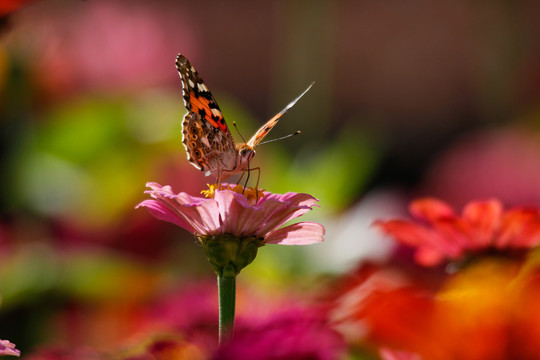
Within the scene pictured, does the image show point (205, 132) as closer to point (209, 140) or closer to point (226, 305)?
point (209, 140)

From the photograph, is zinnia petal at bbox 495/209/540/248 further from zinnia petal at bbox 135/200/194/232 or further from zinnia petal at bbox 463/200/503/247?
zinnia petal at bbox 135/200/194/232

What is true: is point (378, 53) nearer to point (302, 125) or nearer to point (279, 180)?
point (302, 125)

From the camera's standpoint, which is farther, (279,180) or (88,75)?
(88,75)

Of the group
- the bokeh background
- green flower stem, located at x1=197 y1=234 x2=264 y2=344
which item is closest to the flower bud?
green flower stem, located at x1=197 y1=234 x2=264 y2=344

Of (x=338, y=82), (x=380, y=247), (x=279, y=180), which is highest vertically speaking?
(x=338, y=82)

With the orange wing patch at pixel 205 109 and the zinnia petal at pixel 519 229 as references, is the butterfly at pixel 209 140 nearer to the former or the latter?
the orange wing patch at pixel 205 109

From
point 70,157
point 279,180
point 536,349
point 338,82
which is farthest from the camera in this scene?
point 338,82

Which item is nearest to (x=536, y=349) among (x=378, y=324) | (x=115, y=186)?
(x=378, y=324)
